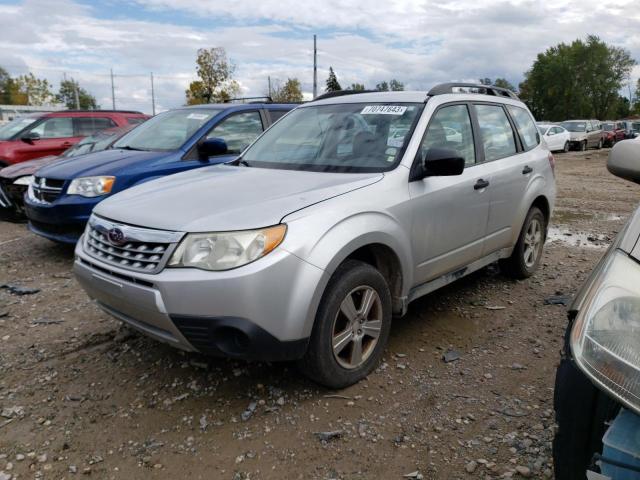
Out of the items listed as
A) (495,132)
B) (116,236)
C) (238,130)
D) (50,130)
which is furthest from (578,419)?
(50,130)

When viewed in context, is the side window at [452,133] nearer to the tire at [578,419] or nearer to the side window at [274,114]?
the tire at [578,419]

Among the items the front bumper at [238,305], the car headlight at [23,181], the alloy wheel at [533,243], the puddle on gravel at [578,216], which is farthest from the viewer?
the puddle on gravel at [578,216]

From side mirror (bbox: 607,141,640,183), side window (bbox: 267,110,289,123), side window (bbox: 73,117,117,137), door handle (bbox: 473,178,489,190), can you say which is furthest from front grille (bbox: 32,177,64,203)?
side mirror (bbox: 607,141,640,183)

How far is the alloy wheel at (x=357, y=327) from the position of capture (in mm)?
2896

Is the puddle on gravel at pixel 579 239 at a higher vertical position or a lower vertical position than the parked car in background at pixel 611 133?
lower

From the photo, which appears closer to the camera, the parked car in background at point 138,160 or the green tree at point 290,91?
the parked car in background at point 138,160

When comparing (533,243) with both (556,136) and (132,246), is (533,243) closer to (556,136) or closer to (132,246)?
(132,246)

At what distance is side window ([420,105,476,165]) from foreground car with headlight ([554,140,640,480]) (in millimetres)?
1977

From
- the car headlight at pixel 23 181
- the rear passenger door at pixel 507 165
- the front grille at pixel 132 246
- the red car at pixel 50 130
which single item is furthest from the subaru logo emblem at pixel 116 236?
the red car at pixel 50 130

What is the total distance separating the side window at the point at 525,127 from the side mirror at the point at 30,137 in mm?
8076

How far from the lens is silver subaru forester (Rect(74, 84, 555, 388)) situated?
2.52 metres

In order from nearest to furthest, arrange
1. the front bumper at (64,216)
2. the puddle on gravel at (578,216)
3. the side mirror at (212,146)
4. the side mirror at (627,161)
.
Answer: the side mirror at (627,161) → the side mirror at (212,146) → the front bumper at (64,216) → the puddle on gravel at (578,216)

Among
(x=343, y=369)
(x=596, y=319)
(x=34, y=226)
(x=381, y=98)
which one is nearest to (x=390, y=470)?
(x=343, y=369)

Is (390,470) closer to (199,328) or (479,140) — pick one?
(199,328)
